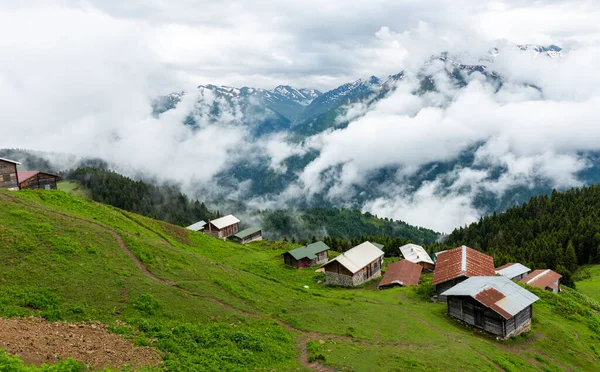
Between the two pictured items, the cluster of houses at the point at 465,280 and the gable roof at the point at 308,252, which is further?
the gable roof at the point at 308,252

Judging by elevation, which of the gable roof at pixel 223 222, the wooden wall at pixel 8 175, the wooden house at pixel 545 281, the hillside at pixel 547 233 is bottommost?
the hillside at pixel 547 233

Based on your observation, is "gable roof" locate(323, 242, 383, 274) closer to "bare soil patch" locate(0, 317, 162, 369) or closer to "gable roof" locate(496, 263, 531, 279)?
"gable roof" locate(496, 263, 531, 279)

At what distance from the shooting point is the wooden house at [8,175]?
56.1 meters

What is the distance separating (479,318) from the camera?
39938 mm

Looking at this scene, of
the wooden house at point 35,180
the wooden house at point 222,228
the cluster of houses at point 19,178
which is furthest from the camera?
the wooden house at point 222,228

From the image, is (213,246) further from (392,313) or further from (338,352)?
(338,352)

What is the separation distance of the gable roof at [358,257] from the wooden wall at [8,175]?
53525 mm

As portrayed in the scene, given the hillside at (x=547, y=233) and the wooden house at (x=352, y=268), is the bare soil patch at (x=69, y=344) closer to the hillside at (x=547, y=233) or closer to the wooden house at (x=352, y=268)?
the wooden house at (x=352, y=268)

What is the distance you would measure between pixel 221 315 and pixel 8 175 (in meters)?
50.7

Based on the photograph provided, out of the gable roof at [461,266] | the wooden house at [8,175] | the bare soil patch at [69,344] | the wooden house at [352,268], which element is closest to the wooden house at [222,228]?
the wooden house at [352,268]

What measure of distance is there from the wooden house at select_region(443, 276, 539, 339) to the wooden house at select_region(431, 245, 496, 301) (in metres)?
5.36

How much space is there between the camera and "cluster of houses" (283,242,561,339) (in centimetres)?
3878

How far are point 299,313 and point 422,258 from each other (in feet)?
234

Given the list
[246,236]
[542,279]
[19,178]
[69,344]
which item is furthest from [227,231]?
[69,344]
